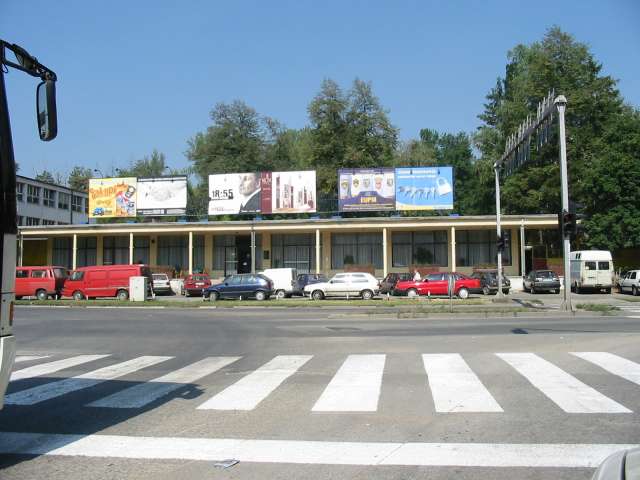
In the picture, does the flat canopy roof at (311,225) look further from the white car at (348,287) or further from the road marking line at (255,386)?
the road marking line at (255,386)

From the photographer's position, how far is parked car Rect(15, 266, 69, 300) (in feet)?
119

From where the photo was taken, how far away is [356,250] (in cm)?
4684

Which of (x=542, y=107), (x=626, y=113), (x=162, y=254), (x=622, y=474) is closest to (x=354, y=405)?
(x=622, y=474)

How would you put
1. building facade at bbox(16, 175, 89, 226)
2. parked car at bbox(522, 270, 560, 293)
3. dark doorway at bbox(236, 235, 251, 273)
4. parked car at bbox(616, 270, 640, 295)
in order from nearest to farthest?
parked car at bbox(616, 270, 640, 295) → parked car at bbox(522, 270, 560, 293) → dark doorway at bbox(236, 235, 251, 273) → building facade at bbox(16, 175, 89, 226)

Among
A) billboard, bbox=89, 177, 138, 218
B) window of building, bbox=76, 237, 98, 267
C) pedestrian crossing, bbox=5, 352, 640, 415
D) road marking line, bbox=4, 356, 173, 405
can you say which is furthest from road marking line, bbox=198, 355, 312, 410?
window of building, bbox=76, 237, 98, 267

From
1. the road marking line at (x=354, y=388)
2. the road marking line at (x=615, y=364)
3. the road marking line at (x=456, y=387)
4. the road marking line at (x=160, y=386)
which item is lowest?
the road marking line at (x=160, y=386)

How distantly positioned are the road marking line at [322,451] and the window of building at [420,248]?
4089 centimetres

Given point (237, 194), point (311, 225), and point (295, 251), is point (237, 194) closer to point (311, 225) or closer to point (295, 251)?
point (295, 251)

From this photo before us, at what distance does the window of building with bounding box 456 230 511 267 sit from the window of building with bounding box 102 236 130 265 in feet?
89.4

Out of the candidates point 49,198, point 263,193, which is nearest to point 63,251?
point 49,198

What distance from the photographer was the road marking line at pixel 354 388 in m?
7.37

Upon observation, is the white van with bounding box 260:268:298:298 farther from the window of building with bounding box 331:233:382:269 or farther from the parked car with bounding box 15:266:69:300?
the parked car with bounding box 15:266:69:300

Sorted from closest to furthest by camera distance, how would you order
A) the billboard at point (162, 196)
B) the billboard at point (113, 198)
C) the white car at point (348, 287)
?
the white car at point (348, 287)
the billboard at point (162, 196)
the billboard at point (113, 198)

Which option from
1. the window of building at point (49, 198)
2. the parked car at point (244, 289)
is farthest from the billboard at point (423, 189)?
the window of building at point (49, 198)
